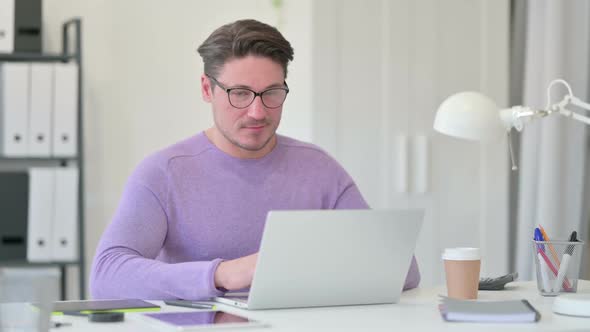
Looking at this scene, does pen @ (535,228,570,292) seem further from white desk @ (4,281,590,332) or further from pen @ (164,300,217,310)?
pen @ (164,300,217,310)

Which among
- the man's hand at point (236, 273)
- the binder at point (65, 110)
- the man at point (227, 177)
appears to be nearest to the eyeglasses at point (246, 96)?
the man at point (227, 177)

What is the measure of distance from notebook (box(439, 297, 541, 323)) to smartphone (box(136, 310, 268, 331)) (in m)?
0.33

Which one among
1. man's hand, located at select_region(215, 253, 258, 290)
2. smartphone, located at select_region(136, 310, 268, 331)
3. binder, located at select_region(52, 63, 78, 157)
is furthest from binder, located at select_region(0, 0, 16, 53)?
smartphone, located at select_region(136, 310, 268, 331)

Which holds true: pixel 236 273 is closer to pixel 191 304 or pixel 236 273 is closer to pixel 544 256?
pixel 191 304

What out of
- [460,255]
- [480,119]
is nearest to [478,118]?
[480,119]

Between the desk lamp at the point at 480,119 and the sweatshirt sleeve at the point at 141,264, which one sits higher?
the desk lamp at the point at 480,119

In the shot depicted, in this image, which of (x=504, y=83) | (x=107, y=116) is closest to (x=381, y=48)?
(x=504, y=83)

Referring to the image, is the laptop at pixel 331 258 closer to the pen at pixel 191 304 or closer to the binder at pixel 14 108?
the pen at pixel 191 304

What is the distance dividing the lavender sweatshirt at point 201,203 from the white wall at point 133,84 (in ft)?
5.31

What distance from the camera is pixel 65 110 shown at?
3633 mm

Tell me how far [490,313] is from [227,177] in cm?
88

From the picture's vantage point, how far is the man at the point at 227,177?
2133mm

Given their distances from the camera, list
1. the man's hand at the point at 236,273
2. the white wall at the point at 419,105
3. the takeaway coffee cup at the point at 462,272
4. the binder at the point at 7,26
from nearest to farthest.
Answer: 1. the man's hand at the point at 236,273
2. the takeaway coffee cup at the point at 462,272
3. the white wall at the point at 419,105
4. the binder at the point at 7,26

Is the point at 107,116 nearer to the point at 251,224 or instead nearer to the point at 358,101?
the point at 358,101
